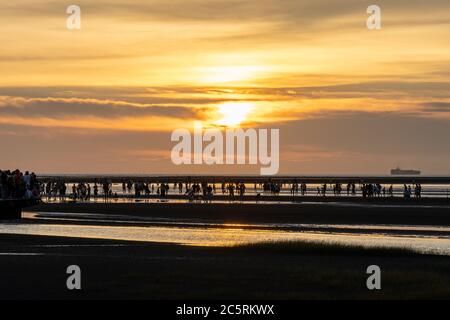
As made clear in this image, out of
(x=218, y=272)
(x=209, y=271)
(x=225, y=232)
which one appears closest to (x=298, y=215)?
(x=225, y=232)

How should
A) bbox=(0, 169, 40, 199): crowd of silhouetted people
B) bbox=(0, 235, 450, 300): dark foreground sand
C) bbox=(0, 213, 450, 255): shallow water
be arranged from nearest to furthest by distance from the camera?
bbox=(0, 235, 450, 300): dark foreground sand < bbox=(0, 213, 450, 255): shallow water < bbox=(0, 169, 40, 199): crowd of silhouetted people

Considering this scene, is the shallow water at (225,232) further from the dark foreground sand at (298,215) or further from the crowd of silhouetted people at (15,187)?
the dark foreground sand at (298,215)

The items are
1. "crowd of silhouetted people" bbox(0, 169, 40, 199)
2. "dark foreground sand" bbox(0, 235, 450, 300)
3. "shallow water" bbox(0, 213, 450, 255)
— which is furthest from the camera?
"crowd of silhouetted people" bbox(0, 169, 40, 199)

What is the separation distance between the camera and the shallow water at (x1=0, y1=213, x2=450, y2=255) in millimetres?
42625

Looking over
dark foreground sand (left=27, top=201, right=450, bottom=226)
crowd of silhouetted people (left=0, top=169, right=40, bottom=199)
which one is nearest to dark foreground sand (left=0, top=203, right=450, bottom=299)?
crowd of silhouetted people (left=0, top=169, right=40, bottom=199)

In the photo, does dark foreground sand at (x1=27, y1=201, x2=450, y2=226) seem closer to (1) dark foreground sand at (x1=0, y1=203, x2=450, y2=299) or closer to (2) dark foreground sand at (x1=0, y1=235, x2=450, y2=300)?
(1) dark foreground sand at (x1=0, y1=203, x2=450, y2=299)

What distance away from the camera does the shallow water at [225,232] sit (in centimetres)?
4262

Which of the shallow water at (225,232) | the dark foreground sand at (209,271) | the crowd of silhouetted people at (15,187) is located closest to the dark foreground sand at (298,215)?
the shallow water at (225,232)

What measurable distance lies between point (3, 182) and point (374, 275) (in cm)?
3822

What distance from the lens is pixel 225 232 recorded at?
4978 centimetres

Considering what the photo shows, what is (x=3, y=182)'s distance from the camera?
60.2m

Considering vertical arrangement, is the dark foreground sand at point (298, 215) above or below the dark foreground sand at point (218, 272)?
above
